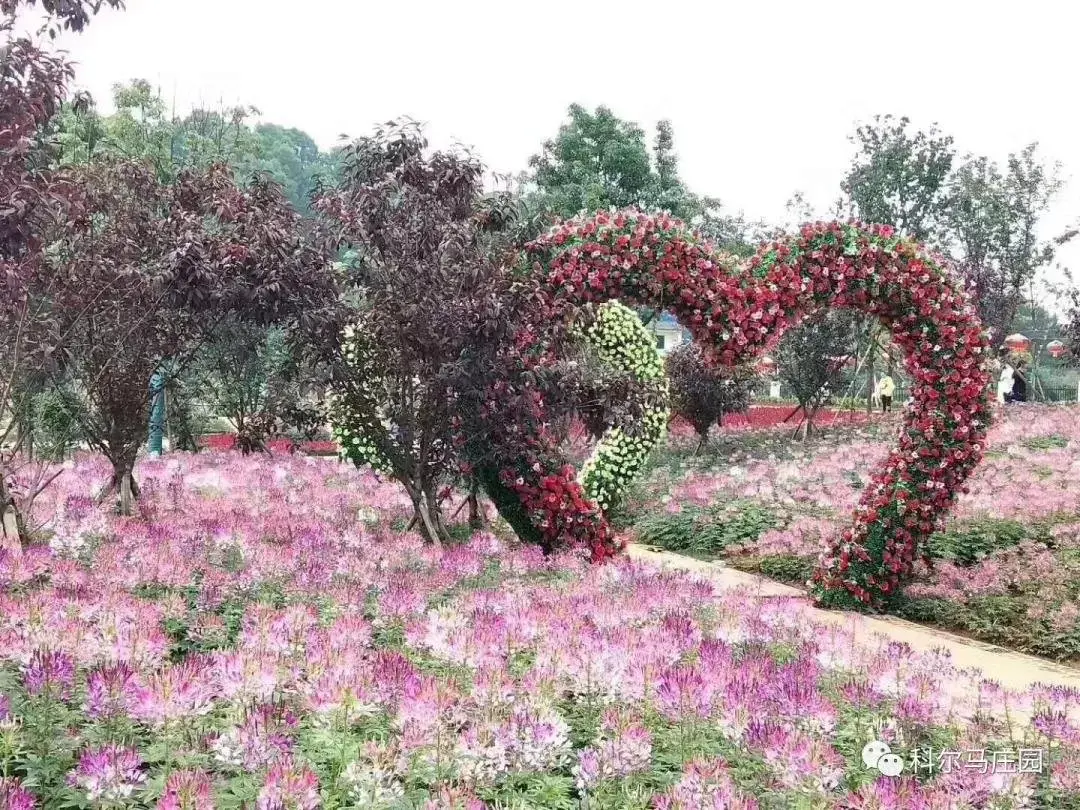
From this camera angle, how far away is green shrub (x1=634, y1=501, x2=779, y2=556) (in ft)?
33.4

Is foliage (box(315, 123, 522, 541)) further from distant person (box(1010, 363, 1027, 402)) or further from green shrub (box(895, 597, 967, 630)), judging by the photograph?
distant person (box(1010, 363, 1027, 402))

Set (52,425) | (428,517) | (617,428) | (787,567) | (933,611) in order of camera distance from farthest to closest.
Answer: (52,425)
(617,428)
(787,567)
(428,517)
(933,611)

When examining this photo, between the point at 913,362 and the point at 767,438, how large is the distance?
41.2 feet

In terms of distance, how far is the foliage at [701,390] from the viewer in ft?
57.5

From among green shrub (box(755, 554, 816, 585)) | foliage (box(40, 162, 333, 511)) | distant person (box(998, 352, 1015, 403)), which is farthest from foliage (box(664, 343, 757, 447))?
foliage (box(40, 162, 333, 511))

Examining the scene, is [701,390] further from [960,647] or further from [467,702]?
[467,702]

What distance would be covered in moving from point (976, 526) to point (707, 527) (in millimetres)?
2715

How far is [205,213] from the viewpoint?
26.6 feet

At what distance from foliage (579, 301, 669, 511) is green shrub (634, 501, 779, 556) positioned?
22.6 inches

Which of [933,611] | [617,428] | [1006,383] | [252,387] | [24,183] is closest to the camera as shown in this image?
[24,183]

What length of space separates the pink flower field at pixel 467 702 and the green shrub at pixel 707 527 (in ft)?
18.0

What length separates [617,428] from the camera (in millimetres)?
10016

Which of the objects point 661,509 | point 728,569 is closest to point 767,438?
point 661,509

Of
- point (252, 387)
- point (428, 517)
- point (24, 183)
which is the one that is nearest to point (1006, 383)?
point (252, 387)
